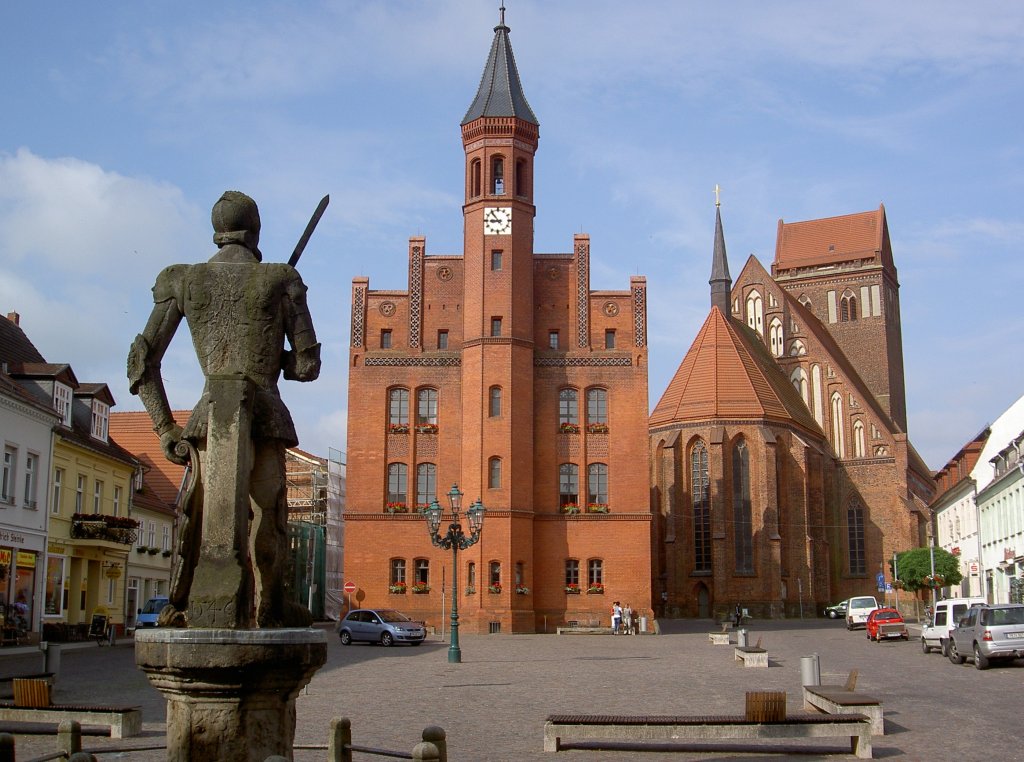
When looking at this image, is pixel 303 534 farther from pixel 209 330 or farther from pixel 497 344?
pixel 209 330

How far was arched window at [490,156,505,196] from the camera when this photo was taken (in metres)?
49.7

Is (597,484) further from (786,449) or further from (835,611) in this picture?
(835,611)

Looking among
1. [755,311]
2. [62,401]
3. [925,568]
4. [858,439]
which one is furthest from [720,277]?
[62,401]

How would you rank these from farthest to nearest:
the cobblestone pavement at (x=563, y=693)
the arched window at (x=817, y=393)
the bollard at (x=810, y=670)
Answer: the arched window at (x=817, y=393), the bollard at (x=810, y=670), the cobblestone pavement at (x=563, y=693)

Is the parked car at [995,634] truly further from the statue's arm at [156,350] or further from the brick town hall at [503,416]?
the brick town hall at [503,416]

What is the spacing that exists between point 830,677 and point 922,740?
10.9 m

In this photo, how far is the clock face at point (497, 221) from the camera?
161ft

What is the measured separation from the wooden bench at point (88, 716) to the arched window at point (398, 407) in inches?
1430

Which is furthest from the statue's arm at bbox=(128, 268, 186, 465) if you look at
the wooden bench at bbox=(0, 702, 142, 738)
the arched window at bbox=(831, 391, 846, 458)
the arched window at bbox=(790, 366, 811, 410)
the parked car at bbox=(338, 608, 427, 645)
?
the arched window at bbox=(790, 366, 811, 410)

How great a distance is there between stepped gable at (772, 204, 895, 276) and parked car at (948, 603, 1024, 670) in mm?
65973

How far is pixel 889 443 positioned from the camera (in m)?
73.7

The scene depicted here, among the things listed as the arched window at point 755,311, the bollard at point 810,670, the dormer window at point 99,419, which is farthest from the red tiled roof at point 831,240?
the bollard at point 810,670

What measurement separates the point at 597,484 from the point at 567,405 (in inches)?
147

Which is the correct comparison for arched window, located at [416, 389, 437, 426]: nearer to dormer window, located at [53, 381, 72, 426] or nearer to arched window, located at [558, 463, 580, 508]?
arched window, located at [558, 463, 580, 508]
